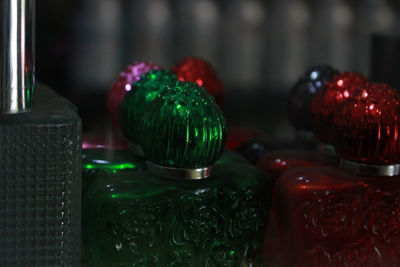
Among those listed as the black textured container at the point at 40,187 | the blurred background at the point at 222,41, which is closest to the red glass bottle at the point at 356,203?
the black textured container at the point at 40,187

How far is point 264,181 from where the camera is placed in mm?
654

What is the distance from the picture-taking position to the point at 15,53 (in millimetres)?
549

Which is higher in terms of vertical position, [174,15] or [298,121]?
[174,15]

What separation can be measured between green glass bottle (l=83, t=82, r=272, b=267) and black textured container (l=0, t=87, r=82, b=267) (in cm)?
4

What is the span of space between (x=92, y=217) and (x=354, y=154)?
0.27 metres

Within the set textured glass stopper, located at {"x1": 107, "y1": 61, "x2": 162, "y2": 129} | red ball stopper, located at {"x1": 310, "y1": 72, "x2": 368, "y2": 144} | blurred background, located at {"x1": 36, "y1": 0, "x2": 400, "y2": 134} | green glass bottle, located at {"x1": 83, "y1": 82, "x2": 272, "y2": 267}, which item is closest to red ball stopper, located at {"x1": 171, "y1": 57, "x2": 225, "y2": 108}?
textured glass stopper, located at {"x1": 107, "y1": 61, "x2": 162, "y2": 129}

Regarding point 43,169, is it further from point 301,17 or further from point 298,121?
point 301,17

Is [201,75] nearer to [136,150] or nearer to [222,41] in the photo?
[136,150]

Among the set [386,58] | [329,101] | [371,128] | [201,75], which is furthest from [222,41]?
[371,128]

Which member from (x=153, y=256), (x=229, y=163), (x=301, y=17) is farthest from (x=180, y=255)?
(x=301, y=17)

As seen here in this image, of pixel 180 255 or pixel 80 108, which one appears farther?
pixel 80 108

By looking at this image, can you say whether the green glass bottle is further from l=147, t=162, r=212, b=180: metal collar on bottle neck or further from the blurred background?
the blurred background

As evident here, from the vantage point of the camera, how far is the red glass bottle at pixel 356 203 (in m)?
0.63

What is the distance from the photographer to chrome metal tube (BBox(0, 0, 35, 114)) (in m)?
0.54
